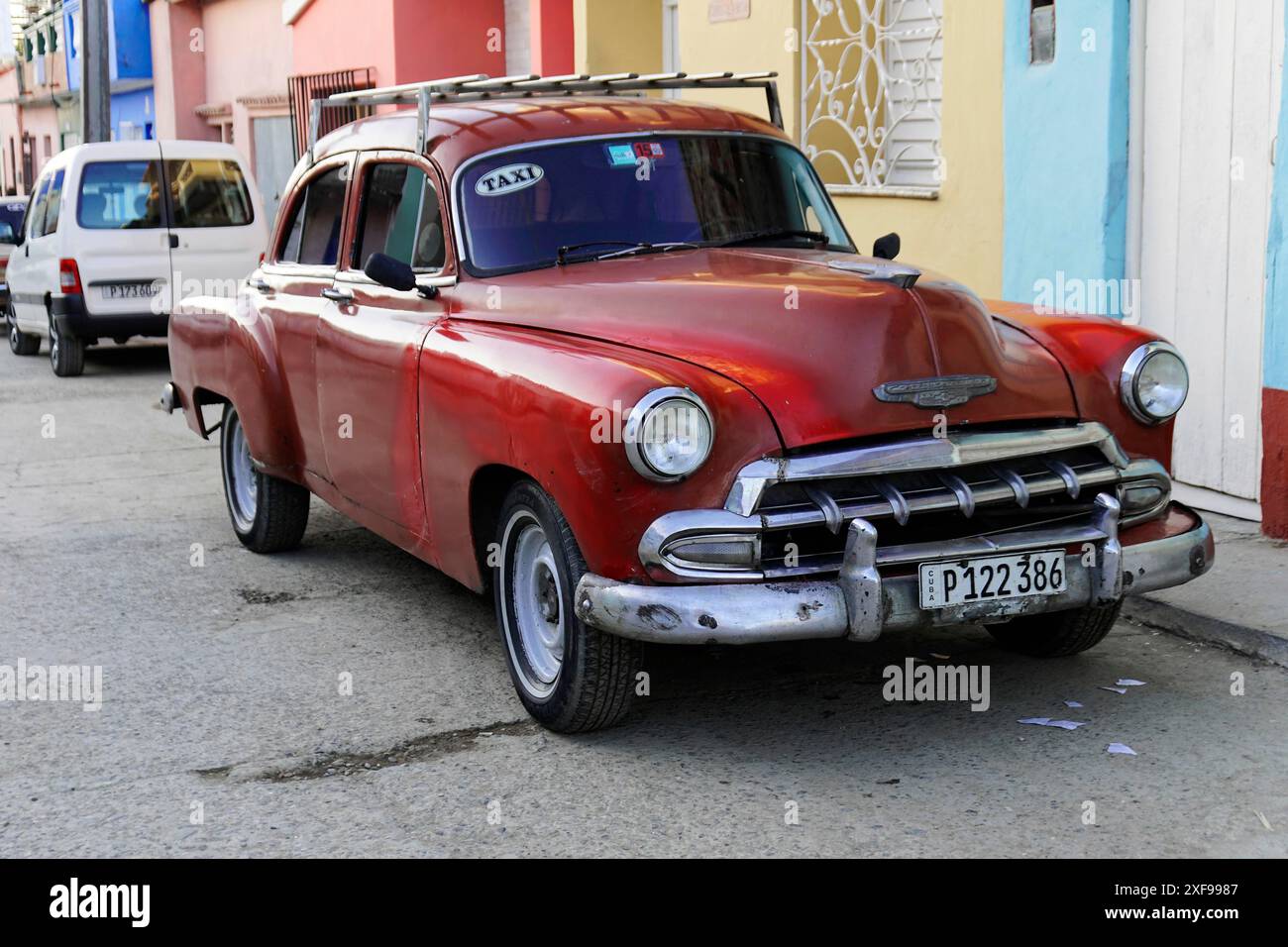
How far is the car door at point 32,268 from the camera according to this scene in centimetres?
1501

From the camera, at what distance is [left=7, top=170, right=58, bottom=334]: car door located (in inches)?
591

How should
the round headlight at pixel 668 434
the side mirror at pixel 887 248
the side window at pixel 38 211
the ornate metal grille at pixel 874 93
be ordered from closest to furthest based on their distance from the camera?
the round headlight at pixel 668 434 < the side mirror at pixel 887 248 < the ornate metal grille at pixel 874 93 < the side window at pixel 38 211

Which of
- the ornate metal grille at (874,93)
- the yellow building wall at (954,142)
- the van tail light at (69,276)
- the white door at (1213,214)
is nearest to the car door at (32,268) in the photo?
the van tail light at (69,276)

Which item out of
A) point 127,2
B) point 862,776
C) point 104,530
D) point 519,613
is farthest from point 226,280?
point 127,2

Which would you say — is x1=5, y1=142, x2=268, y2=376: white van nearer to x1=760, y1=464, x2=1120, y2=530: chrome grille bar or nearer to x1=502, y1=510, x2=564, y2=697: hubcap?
x1=502, y1=510, x2=564, y2=697: hubcap

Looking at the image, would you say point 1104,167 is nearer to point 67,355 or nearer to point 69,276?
point 69,276

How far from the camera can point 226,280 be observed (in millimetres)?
14320

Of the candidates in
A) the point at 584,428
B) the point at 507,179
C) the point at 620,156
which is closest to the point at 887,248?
the point at 620,156

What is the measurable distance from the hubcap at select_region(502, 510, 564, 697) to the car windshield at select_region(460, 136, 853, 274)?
1032 mm

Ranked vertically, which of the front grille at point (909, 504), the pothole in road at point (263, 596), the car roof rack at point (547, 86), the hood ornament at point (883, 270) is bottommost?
the pothole in road at point (263, 596)

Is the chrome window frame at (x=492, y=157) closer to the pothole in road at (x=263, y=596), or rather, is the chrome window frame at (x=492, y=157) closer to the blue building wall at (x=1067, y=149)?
the pothole in road at (x=263, y=596)

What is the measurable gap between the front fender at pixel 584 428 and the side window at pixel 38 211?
1137cm

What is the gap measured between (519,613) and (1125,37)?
4639 mm
